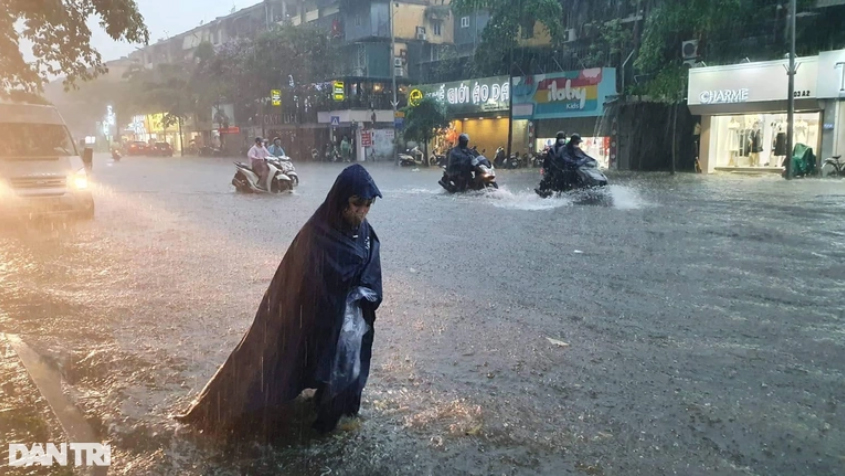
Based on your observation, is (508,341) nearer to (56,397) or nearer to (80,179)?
(56,397)

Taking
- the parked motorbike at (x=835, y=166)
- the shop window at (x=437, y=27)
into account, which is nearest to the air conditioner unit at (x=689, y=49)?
the parked motorbike at (x=835, y=166)

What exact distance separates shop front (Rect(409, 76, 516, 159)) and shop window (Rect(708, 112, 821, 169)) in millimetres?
11343

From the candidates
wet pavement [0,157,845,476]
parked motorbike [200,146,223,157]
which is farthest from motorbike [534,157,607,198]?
parked motorbike [200,146,223,157]

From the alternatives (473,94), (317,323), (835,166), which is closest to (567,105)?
(473,94)

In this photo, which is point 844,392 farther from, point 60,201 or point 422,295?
point 60,201

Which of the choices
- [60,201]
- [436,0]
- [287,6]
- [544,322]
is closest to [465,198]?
[60,201]

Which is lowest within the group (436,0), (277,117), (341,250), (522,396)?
(522,396)

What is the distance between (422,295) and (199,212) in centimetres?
963

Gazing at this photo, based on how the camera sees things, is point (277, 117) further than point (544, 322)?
Yes

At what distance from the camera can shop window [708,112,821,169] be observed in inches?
947

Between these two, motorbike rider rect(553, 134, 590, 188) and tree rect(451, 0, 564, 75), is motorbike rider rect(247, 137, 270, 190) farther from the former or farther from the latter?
tree rect(451, 0, 564, 75)

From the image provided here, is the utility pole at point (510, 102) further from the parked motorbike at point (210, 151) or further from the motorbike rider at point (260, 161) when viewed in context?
the parked motorbike at point (210, 151)

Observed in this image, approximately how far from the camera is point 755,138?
2606cm

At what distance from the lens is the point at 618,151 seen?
30703 mm
